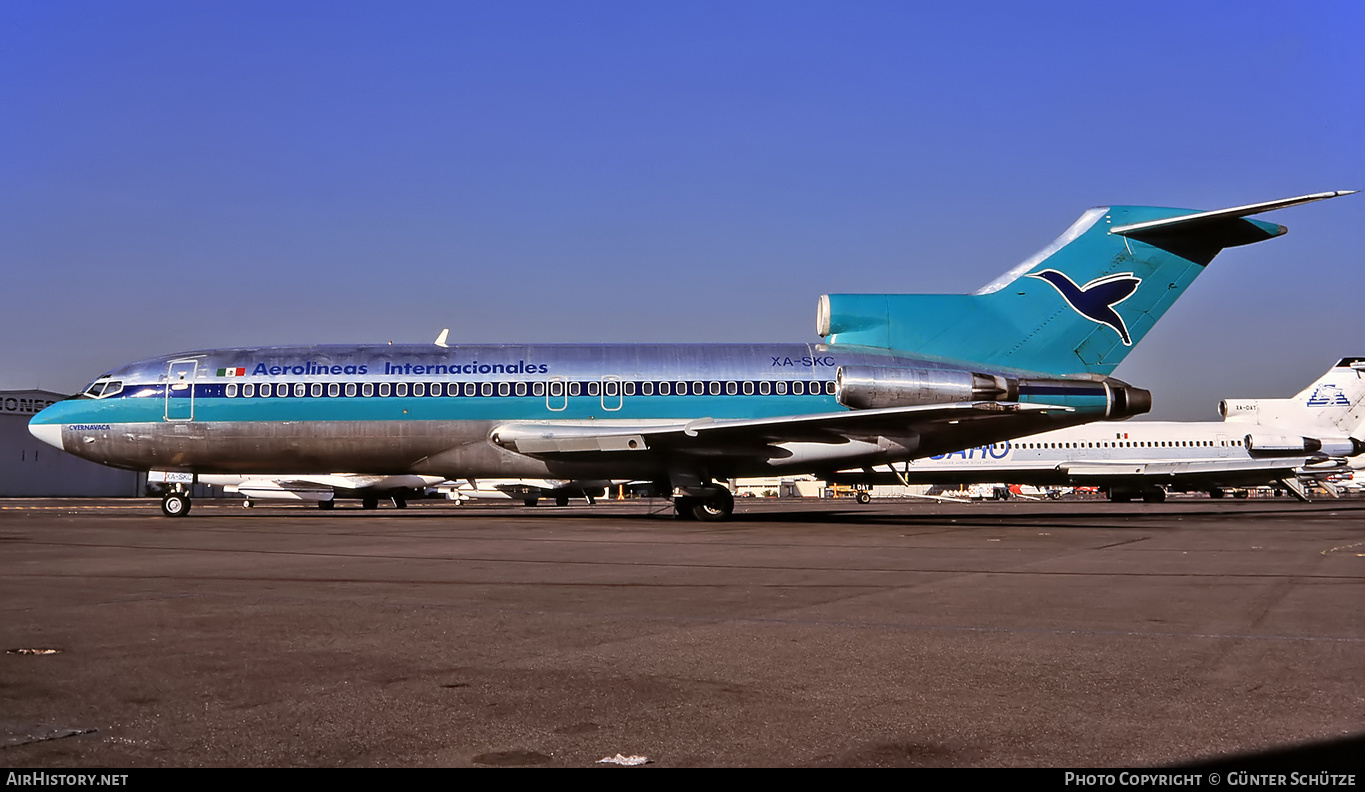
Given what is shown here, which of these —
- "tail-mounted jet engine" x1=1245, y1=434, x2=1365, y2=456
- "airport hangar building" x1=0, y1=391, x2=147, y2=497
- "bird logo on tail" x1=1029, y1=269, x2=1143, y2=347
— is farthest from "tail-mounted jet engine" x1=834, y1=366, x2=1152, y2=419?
"airport hangar building" x1=0, y1=391, x2=147, y2=497

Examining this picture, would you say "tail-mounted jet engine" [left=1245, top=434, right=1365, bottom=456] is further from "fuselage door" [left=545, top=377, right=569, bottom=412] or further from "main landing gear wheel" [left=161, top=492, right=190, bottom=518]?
"main landing gear wheel" [left=161, top=492, right=190, bottom=518]

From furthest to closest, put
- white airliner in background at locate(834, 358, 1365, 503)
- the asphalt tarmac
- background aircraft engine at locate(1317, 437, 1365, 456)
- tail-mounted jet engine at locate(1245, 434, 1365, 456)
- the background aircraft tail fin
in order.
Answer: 1. the background aircraft tail fin
2. background aircraft engine at locate(1317, 437, 1365, 456)
3. tail-mounted jet engine at locate(1245, 434, 1365, 456)
4. white airliner in background at locate(834, 358, 1365, 503)
5. the asphalt tarmac

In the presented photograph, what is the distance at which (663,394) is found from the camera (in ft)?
80.2

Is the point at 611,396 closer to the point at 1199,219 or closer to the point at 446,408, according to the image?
the point at 446,408

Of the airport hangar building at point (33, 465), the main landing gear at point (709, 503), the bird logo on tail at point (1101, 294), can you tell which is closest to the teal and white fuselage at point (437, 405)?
the main landing gear at point (709, 503)

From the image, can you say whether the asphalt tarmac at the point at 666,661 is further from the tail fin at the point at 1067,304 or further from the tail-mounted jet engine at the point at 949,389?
the tail fin at the point at 1067,304

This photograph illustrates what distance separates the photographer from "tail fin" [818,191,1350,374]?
2455 centimetres

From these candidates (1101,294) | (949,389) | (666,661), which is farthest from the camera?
(1101,294)

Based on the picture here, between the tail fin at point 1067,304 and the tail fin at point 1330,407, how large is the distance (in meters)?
29.1

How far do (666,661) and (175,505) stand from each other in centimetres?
2365

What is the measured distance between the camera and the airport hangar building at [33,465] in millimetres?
69562

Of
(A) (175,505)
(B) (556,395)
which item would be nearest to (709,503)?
(B) (556,395)

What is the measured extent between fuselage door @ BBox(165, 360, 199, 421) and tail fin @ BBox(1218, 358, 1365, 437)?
45.0 metres
